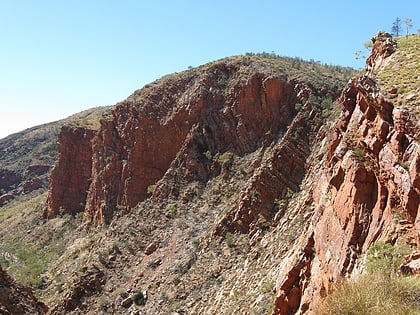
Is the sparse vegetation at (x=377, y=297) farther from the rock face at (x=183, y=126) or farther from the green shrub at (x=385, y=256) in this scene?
the rock face at (x=183, y=126)

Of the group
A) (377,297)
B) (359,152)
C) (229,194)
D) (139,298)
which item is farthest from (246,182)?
(377,297)

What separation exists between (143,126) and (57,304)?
16.9 meters

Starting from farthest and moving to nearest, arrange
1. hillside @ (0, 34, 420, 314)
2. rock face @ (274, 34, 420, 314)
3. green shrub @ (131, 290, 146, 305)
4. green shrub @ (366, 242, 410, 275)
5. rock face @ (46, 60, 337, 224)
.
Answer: rock face @ (46, 60, 337, 224), green shrub @ (131, 290, 146, 305), hillside @ (0, 34, 420, 314), rock face @ (274, 34, 420, 314), green shrub @ (366, 242, 410, 275)

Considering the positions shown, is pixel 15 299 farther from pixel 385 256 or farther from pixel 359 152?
pixel 359 152

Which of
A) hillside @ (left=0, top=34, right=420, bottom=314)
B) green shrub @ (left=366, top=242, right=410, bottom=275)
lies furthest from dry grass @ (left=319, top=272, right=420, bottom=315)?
hillside @ (left=0, top=34, right=420, bottom=314)

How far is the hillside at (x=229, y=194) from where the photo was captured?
599 inches

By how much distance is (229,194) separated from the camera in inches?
1410

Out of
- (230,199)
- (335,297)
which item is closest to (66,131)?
(230,199)

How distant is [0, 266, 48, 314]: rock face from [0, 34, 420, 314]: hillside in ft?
29.3

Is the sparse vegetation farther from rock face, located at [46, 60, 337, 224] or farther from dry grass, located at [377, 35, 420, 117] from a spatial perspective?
rock face, located at [46, 60, 337, 224]

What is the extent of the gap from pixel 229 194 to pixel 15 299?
21.4 metres

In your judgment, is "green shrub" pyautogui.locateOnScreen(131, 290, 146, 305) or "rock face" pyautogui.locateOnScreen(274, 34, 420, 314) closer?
"rock face" pyautogui.locateOnScreen(274, 34, 420, 314)

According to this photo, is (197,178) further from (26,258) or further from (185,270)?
(26,258)

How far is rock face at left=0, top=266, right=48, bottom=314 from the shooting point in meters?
15.3
